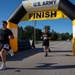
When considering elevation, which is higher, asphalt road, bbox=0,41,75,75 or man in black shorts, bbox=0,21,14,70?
man in black shorts, bbox=0,21,14,70

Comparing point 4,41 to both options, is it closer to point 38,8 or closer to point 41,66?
point 41,66

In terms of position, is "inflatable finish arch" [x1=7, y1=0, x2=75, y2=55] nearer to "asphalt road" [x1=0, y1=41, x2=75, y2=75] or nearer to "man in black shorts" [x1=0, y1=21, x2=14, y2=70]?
"asphalt road" [x1=0, y1=41, x2=75, y2=75]

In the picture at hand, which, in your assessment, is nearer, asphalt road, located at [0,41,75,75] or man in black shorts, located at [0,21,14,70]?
asphalt road, located at [0,41,75,75]

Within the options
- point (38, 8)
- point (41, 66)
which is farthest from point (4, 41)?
point (38, 8)

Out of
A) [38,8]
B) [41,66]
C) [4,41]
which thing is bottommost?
[41,66]

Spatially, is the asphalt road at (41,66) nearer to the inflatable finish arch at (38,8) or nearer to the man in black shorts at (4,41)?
the man in black shorts at (4,41)

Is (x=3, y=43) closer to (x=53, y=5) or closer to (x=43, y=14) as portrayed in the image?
(x=53, y=5)

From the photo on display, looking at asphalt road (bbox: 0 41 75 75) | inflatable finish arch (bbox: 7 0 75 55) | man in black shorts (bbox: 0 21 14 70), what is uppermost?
inflatable finish arch (bbox: 7 0 75 55)

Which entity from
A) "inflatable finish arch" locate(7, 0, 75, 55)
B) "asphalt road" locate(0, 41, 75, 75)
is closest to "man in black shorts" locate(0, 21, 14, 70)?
"asphalt road" locate(0, 41, 75, 75)

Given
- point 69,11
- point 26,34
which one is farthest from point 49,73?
point 26,34

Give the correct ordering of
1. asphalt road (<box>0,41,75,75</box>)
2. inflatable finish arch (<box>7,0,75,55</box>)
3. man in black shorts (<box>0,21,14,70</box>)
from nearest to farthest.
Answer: asphalt road (<box>0,41,75,75</box>) → man in black shorts (<box>0,21,14,70</box>) → inflatable finish arch (<box>7,0,75,55</box>)

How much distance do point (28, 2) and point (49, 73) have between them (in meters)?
9.83

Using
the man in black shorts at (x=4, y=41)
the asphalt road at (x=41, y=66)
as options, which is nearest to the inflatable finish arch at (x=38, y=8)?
the asphalt road at (x=41, y=66)

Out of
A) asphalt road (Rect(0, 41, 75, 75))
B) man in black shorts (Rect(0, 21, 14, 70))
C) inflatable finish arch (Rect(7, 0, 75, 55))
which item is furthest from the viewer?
inflatable finish arch (Rect(7, 0, 75, 55))
